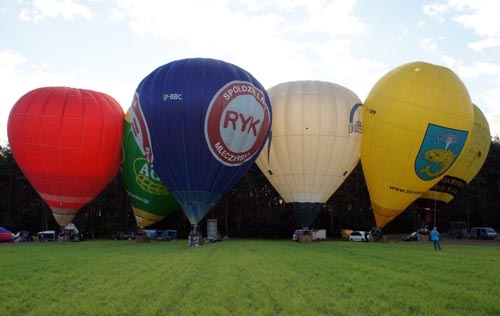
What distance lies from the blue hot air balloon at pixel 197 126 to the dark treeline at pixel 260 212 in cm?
1920

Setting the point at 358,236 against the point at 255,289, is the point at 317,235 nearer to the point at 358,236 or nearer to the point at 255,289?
the point at 358,236

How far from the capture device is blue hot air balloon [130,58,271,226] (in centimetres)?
2145

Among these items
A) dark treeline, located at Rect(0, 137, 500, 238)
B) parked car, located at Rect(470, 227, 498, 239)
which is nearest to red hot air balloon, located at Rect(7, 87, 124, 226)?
dark treeline, located at Rect(0, 137, 500, 238)

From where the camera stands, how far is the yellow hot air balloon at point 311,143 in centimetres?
2662

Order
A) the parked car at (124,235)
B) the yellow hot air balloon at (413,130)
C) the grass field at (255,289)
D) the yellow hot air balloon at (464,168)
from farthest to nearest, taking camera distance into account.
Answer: the parked car at (124,235)
the yellow hot air balloon at (464,168)
the yellow hot air balloon at (413,130)
the grass field at (255,289)

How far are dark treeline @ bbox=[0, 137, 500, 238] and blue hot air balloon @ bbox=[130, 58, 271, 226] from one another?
1920 cm

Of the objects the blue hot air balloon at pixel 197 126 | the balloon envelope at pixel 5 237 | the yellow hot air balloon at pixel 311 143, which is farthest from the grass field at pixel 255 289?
the balloon envelope at pixel 5 237

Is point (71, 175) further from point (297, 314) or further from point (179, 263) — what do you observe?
point (297, 314)

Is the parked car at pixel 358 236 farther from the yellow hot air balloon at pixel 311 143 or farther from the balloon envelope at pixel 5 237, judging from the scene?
the balloon envelope at pixel 5 237

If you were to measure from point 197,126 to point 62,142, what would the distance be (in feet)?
31.4

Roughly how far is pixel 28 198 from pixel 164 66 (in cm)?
2921

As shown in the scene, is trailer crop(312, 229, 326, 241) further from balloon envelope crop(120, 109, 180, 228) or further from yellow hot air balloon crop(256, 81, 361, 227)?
balloon envelope crop(120, 109, 180, 228)

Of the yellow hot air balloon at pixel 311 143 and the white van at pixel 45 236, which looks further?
the white van at pixel 45 236

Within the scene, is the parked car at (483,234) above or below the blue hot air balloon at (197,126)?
below
